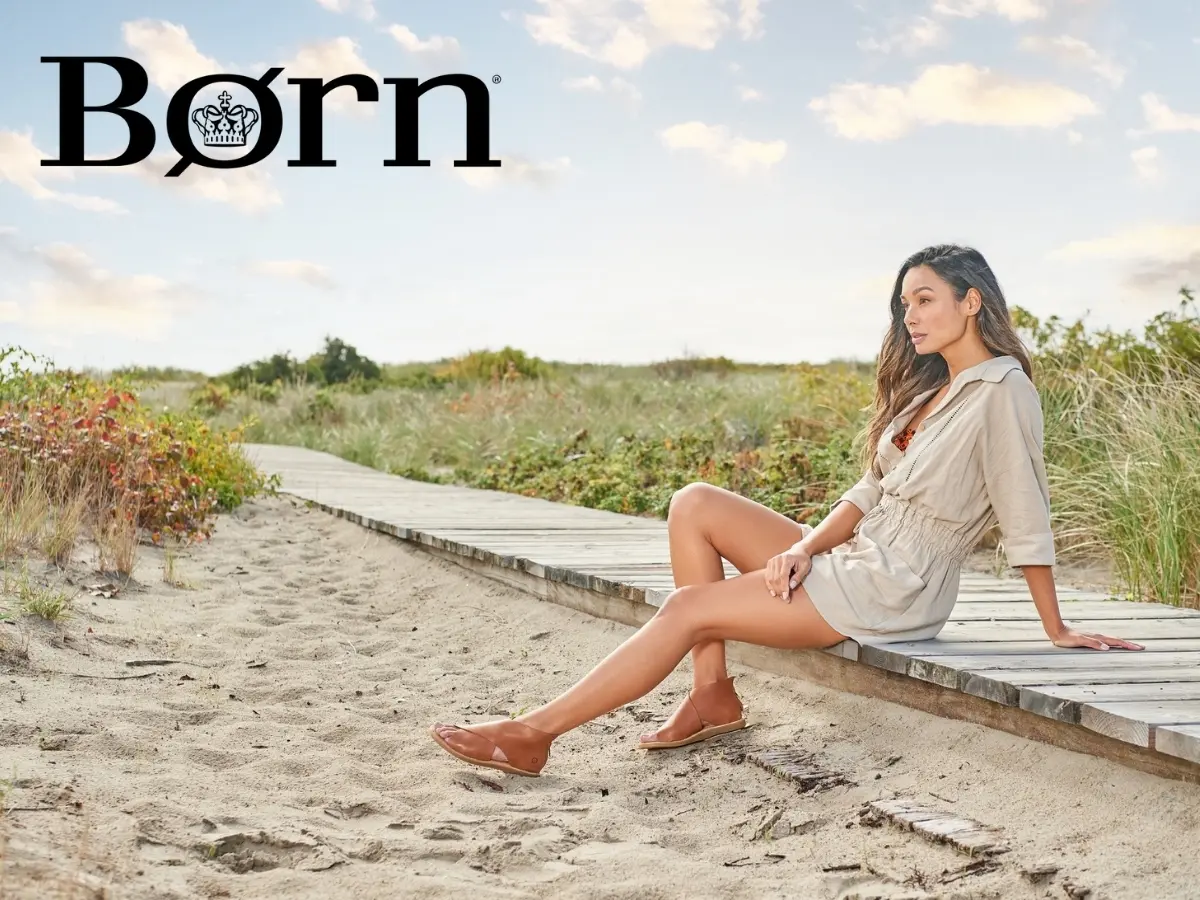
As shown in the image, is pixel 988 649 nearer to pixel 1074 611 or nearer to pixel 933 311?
pixel 933 311

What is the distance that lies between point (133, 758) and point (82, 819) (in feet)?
2.14

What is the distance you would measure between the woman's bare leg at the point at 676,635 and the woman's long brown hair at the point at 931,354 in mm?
493

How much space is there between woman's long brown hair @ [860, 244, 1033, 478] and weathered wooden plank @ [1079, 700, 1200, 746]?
93 centimetres

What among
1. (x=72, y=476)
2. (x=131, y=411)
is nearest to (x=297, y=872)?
(x=72, y=476)

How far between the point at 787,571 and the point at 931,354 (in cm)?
78

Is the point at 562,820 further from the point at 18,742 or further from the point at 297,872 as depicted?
the point at 18,742

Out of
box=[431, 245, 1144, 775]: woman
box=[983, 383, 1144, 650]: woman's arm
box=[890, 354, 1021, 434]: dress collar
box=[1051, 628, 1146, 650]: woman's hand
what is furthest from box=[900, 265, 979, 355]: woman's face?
box=[1051, 628, 1146, 650]: woman's hand

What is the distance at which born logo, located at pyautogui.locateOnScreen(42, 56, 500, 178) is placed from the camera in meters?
8.17

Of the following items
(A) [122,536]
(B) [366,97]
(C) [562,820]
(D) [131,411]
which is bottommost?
(C) [562,820]

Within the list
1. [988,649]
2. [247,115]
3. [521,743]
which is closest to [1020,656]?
[988,649]

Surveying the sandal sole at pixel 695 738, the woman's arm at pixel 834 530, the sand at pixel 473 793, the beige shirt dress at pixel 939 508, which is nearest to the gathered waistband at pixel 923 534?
the beige shirt dress at pixel 939 508

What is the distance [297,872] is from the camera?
2.59 meters

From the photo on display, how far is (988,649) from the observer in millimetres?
3365

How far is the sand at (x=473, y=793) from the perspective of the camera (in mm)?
2543
